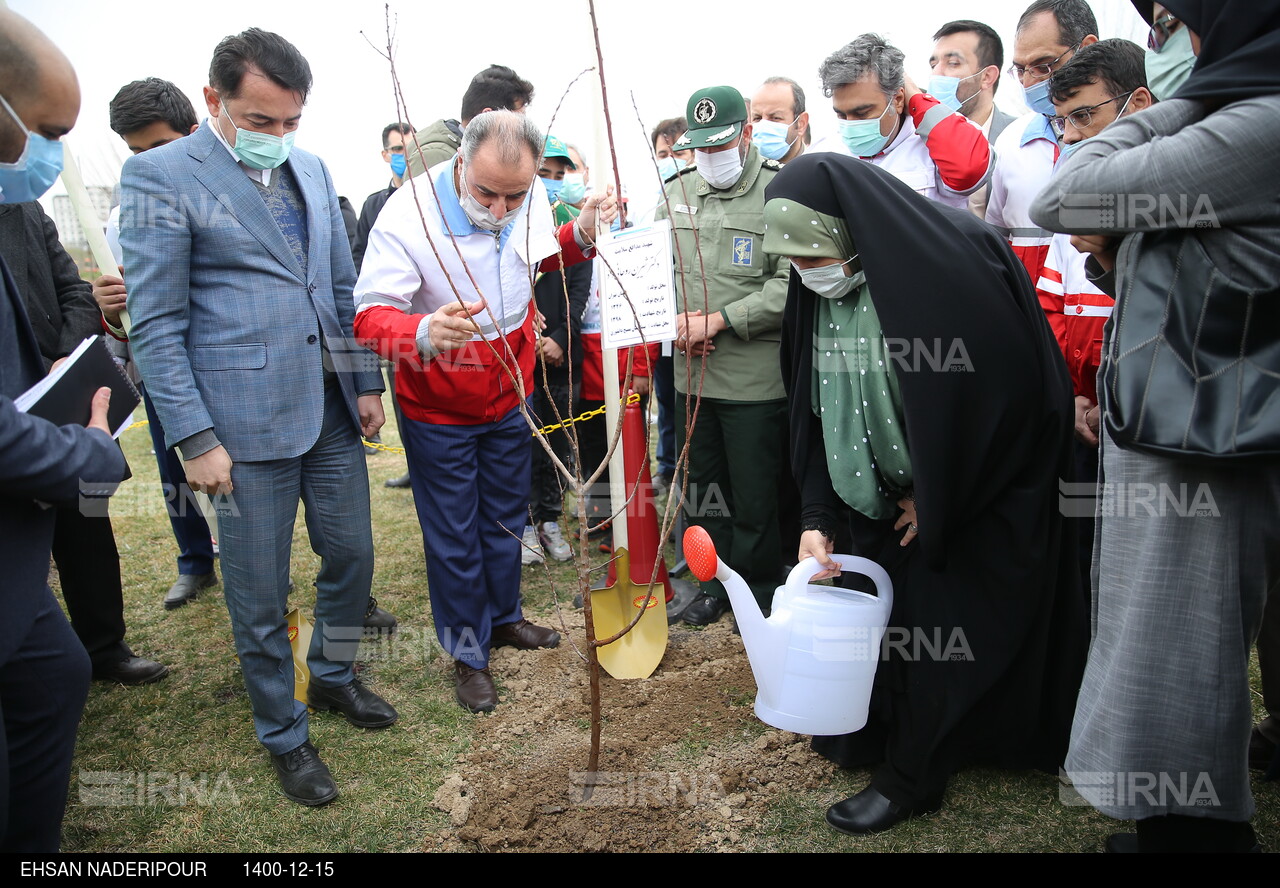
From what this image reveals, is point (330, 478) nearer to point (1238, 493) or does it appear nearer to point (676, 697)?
point (676, 697)

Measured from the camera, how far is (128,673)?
3.50m

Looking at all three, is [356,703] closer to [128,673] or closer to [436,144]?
[128,673]

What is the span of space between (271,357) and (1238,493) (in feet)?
8.59

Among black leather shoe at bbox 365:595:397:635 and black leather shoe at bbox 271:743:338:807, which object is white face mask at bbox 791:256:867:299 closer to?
black leather shoe at bbox 271:743:338:807

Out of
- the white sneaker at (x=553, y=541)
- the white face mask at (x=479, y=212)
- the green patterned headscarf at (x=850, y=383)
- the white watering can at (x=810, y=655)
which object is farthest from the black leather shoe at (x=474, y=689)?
the white face mask at (x=479, y=212)

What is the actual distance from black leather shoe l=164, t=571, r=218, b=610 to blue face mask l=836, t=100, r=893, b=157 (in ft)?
13.0

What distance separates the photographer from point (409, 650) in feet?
12.2

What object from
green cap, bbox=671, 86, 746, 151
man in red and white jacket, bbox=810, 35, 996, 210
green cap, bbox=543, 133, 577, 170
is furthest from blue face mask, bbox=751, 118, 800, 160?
green cap, bbox=543, 133, 577, 170

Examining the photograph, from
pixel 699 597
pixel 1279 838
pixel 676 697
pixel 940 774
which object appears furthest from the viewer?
pixel 699 597

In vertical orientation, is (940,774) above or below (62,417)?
below

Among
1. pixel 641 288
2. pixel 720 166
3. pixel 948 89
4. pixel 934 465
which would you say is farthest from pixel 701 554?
pixel 948 89

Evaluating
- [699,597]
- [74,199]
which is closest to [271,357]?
[74,199]

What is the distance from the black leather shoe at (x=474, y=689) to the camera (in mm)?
3154

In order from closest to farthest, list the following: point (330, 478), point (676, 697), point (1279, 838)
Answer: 1. point (1279, 838)
2. point (330, 478)
3. point (676, 697)
